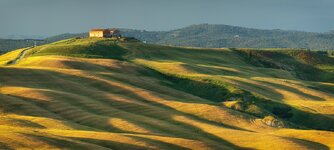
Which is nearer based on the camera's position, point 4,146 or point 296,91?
point 4,146

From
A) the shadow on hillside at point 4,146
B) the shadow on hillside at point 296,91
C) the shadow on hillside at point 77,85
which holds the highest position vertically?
the shadow on hillside at point 4,146

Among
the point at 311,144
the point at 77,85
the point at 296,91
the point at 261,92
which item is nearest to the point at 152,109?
the point at 77,85

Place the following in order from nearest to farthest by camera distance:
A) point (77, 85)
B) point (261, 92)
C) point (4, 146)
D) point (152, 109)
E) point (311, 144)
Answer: point (4, 146) < point (311, 144) < point (152, 109) < point (77, 85) < point (261, 92)

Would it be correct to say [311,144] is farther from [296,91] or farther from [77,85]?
[296,91]

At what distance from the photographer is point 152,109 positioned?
108 m

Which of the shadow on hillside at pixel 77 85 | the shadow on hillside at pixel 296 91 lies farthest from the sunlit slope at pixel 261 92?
the shadow on hillside at pixel 77 85

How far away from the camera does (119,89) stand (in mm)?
123188

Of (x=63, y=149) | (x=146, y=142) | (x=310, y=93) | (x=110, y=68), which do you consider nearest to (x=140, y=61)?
(x=110, y=68)

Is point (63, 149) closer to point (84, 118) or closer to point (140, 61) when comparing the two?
point (84, 118)

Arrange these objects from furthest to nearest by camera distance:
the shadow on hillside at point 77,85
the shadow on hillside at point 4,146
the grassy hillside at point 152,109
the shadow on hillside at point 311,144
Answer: the shadow on hillside at point 77,85
the shadow on hillside at point 311,144
the grassy hillside at point 152,109
the shadow on hillside at point 4,146

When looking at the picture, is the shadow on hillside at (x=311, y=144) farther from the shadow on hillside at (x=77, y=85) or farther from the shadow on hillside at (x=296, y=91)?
the shadow on hillside at (x=296, y=91)

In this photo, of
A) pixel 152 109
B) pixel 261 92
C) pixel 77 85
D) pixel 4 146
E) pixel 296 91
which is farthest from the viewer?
pixel 296 91

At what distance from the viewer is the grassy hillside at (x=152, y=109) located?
7638 centimetres

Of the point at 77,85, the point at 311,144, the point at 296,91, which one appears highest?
the point at 77,85
